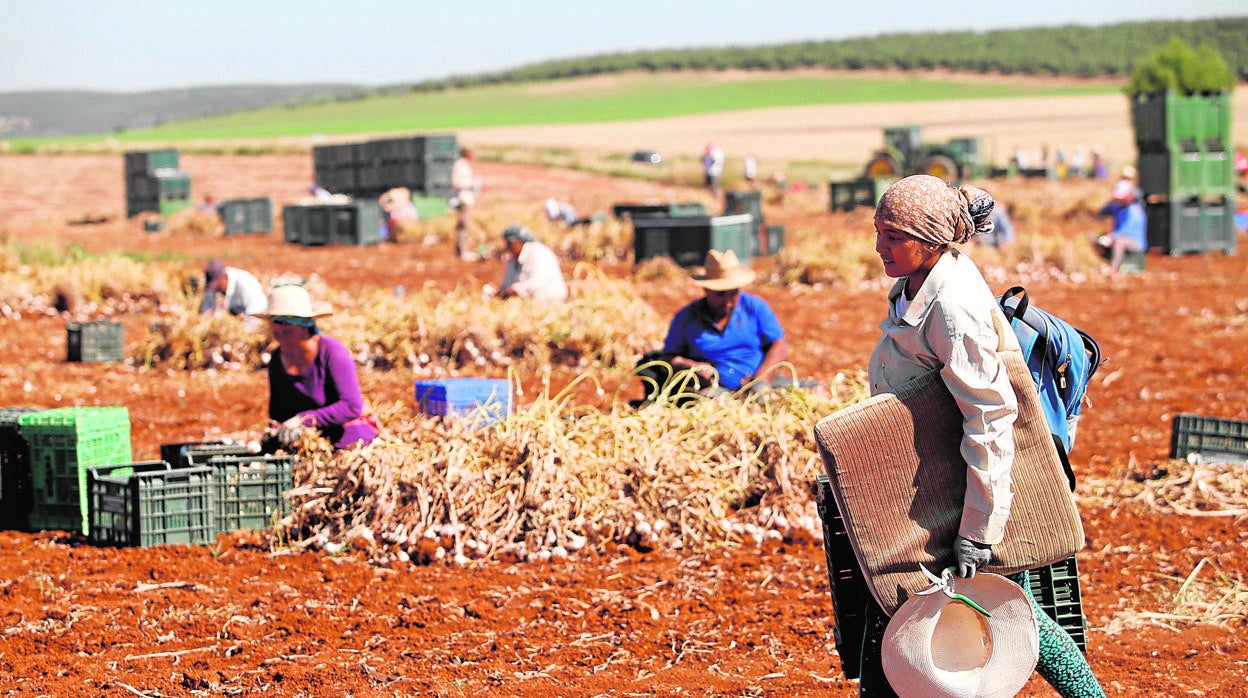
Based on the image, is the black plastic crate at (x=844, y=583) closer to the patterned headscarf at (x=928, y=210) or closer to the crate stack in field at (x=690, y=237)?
the patterned headscarf at (x=928, y=210)

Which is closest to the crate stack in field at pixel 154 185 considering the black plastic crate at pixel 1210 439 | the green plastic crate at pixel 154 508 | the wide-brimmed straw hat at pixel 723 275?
the wide-brimmed straw hat at pixel 723 275

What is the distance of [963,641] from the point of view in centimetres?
324

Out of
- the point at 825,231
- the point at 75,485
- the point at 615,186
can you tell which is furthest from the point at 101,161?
the point at 75,485

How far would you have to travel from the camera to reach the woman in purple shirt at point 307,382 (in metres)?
6.32

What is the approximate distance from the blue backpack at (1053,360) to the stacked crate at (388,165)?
21.8 m

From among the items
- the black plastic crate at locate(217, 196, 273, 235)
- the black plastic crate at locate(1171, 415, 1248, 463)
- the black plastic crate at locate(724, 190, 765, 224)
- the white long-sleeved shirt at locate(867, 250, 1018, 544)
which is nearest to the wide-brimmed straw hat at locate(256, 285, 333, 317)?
the white long-sleeved shirt at locate(867, 250, 1018, 544)

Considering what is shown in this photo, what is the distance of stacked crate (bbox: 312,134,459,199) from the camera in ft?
83.3

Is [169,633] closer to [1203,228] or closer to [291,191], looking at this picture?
[1203,228]

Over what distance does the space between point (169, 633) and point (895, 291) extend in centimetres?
303

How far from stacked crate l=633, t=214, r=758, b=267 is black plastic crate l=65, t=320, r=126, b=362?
6.87m

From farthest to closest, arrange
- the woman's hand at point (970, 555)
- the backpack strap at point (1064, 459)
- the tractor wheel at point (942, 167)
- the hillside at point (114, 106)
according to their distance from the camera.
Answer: the hillside at point (114, 106) → the tractor wheel at point (942, 167) → the backpack strap at point (1064, 459) → the woman's hand at point (970, 555)

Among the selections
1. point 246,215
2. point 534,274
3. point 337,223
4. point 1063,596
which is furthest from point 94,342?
point 246,215

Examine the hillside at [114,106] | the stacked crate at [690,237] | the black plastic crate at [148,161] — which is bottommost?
the stacked crate at [690,237]

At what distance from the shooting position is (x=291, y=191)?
33531 millimetres
